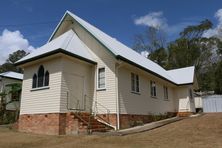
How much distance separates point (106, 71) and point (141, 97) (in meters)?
3.87

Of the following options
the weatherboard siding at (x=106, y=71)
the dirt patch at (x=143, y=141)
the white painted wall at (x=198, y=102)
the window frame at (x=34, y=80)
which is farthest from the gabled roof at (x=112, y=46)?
the white painted wall at (x=198, y=102)

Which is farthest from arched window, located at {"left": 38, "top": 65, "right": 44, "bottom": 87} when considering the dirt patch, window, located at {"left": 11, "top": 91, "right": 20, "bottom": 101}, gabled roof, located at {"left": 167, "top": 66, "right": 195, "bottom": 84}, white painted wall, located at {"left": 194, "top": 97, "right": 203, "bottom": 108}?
white painted wall, located at {"left": 194, "top": 97, "right": 203, "bottom": 108}

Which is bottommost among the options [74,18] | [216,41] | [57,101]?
[57,101]

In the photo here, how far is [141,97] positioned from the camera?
17812 millimetres

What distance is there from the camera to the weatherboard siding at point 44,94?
14.0 metres

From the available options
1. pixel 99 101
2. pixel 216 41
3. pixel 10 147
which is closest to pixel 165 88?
pixel 99 101

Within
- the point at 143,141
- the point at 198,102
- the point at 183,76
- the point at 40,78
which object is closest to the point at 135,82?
the point at 40,78

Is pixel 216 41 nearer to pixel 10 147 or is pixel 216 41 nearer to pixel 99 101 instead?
pixel 99 101

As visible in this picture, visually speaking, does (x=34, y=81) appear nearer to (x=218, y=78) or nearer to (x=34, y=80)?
(x=34, y=80)

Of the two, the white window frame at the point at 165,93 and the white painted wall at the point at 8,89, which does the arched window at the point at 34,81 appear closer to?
the white painted wall at the point at 8,89

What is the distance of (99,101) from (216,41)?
118 ft

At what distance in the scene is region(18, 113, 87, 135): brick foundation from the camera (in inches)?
523

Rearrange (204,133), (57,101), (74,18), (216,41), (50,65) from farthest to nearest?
(216,41), (74,18), (50,65), (57,101), (204,133)

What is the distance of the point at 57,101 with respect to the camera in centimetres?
1377
